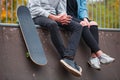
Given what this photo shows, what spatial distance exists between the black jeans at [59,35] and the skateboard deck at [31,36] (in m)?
0.17

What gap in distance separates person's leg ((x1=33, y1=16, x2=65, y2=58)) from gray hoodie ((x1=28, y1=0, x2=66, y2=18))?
3.8 inches

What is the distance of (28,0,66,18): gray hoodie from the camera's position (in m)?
6.27

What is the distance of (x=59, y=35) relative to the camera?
241 inches

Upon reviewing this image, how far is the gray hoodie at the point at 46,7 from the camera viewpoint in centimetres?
627

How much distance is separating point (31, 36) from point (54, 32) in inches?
12.5

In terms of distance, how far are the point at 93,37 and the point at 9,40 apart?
1303 millimetres

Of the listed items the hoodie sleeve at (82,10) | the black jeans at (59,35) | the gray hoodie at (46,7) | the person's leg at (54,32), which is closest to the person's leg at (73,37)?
the black jeans at (59,35)

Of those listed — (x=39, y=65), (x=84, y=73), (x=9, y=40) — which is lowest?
(x=84, y=73)

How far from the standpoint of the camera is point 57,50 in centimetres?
635

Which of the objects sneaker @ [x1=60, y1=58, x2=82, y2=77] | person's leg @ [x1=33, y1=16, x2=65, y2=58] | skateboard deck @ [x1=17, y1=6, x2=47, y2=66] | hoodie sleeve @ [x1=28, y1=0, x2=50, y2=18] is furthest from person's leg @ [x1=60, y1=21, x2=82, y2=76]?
hoodie sleeve @ [x1=28, y1=0, x2=50, y2=18]

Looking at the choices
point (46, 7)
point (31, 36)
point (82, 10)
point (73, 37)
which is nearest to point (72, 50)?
point (73, 37)

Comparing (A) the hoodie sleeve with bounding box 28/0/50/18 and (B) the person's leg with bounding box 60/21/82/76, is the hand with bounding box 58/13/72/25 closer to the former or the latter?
(B) the person's leg with bounding box 60/21/82/76

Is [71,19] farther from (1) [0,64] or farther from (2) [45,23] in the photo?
(1) [0,64]

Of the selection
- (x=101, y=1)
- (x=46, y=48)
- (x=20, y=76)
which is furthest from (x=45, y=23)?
(x=101, y=1)
